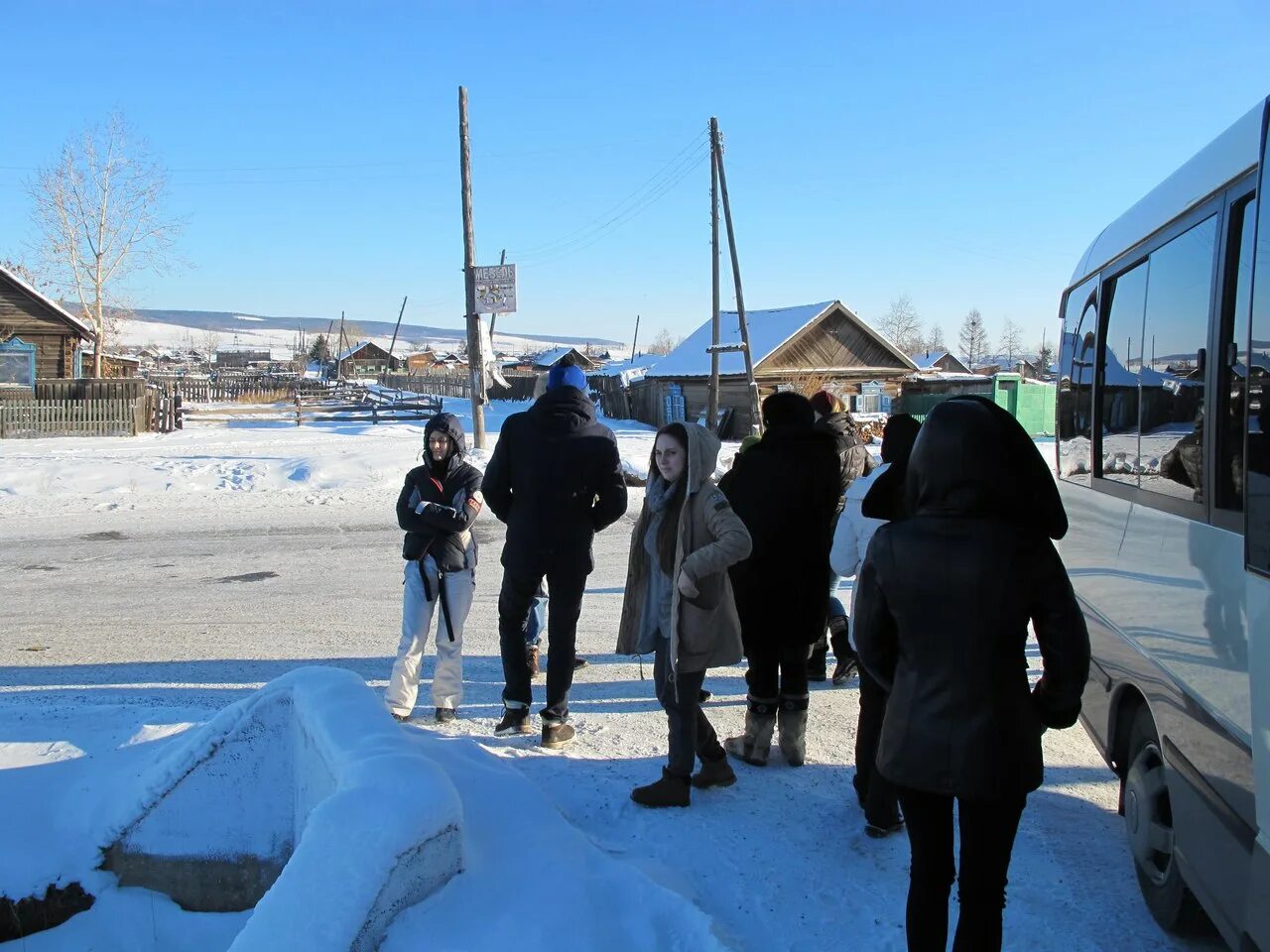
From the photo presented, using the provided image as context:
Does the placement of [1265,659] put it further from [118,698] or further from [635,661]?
[118,698]

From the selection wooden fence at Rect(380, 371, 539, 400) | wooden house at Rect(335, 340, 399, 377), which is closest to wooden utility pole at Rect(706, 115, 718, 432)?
wooden fence at Rect(380, 371, 539, 400)

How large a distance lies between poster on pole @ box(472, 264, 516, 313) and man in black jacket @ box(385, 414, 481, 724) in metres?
13.4

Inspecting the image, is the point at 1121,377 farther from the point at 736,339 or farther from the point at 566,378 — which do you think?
the point at 736,339

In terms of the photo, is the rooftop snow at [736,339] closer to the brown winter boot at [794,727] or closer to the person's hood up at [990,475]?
the brown winter boot at [794,727]

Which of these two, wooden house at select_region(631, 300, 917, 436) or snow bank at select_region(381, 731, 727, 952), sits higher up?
wooden house at select_region(631, 300, 917, 436)

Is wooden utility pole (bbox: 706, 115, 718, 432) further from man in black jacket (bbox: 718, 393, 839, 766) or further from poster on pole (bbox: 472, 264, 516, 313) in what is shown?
man in black jacket (bbox: 718, 393, 839, 766)

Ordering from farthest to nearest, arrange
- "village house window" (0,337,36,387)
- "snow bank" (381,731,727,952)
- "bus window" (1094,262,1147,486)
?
"village house window" (0,337,36,387) < "bus window" (1094,262,1147,486) < "snow bank" (381,731,727,952)

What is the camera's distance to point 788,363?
35.8 metres

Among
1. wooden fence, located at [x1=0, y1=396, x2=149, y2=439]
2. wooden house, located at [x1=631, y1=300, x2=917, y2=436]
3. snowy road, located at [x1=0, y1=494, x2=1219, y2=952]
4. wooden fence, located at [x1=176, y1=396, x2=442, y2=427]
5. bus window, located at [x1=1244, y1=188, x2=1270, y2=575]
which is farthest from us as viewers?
wooden house, located at [x1=631, y1=300, x2=917, y2=436]

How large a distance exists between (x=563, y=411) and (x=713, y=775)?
1.90m

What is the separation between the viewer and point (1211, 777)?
8.94 feet

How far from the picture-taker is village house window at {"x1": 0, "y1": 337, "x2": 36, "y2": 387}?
2623cm

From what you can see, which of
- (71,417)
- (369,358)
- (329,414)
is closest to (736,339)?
(329,414)

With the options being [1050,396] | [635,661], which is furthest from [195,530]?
[1050,396]
